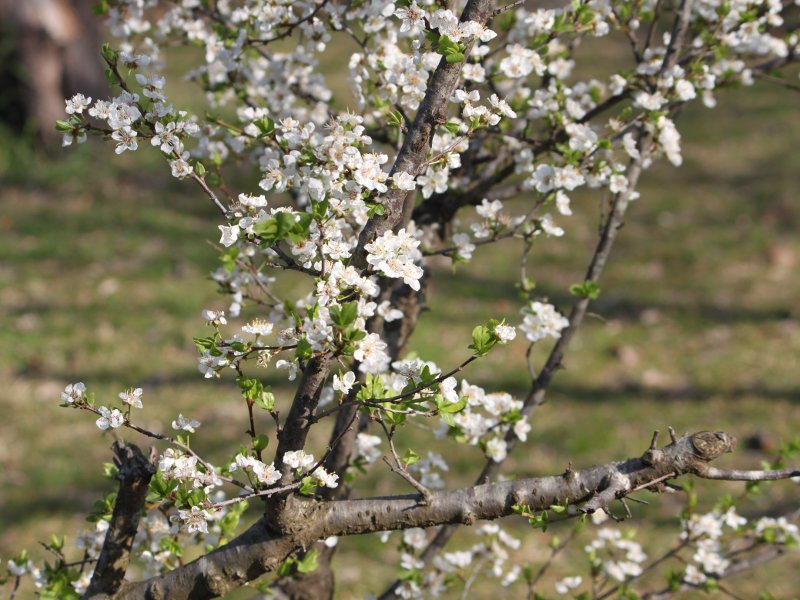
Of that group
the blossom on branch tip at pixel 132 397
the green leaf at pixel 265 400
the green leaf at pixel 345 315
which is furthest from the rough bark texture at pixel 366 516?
the green leaf at pixel 345 315

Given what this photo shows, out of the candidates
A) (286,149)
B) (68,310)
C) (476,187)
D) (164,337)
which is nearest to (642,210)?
(164,337)

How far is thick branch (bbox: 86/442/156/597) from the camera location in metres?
1.78

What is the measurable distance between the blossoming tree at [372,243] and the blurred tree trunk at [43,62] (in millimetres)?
6494

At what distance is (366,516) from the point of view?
1800 millimetres

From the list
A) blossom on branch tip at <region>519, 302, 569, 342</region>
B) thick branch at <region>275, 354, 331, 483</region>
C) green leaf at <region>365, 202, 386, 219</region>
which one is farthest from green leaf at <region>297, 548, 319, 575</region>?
blossom on branch tip at <region>519, 302, 569, 342</region>

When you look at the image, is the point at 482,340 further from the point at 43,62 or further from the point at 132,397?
the point at 43,62

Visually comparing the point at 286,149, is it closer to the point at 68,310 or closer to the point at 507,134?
the point at 507,134

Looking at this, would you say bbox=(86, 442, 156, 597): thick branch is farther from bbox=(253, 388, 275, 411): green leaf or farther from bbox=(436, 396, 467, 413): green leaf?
bbox=(436, 396, 467, 413): green leaf

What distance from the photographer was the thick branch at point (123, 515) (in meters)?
1.78

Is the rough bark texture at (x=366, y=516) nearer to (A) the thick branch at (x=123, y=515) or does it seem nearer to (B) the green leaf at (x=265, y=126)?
(A) the thick branch at (x=123, y=515)

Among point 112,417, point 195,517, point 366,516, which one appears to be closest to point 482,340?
point 366,516

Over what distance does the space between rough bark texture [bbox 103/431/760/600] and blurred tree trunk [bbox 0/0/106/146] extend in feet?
25.3

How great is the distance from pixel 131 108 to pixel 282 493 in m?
0.87

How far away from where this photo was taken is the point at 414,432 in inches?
211
